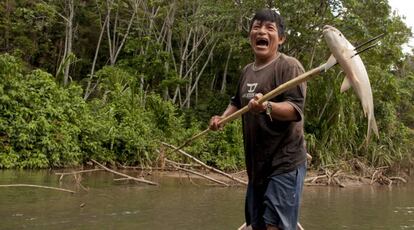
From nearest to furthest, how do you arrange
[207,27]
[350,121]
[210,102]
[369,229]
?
[369,229] < [350,121] < [210,102] < [207,27]

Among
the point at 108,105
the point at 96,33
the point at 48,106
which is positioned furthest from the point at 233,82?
the point at 48,106

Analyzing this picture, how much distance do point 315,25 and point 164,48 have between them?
290 inches

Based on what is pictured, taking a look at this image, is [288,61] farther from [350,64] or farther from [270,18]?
[350,64]

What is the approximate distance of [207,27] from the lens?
63.5ft

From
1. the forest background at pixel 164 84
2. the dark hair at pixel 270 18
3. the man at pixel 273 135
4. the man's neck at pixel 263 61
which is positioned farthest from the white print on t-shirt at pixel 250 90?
the forest background at pixel 164 84

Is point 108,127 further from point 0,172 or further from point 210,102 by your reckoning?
point 210,102

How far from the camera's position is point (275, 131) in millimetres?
2740

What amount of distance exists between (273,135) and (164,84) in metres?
14.3

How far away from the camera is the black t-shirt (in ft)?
8.90

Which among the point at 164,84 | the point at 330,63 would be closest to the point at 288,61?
the point at 330,63

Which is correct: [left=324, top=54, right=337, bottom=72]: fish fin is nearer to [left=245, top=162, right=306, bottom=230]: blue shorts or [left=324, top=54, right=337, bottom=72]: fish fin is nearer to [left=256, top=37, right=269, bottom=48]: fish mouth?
[left=256, top=37, right=269, bottom=48]: fish mouth

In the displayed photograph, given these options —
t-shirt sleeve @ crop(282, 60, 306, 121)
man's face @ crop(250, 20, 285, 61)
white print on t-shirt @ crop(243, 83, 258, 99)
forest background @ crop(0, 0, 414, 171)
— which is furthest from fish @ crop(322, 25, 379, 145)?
forest background @ crop(0, 0, 414, 171)

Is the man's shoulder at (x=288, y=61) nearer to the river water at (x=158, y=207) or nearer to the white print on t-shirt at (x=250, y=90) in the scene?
the white print on t-shirt at (x=250, y=90)

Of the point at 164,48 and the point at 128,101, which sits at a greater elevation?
the point at 164,48
